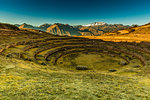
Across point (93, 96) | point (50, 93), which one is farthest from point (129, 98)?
point (50, 93)

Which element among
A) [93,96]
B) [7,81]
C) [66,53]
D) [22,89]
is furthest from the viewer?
[66,53]

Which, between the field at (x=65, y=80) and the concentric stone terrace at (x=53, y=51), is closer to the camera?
the field at (x=65, y=80)

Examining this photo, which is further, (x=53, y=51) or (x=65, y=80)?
(x=53, y=51)

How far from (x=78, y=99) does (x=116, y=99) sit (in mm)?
3354

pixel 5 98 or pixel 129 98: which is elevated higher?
pixel 5 98

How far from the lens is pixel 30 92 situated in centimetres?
777

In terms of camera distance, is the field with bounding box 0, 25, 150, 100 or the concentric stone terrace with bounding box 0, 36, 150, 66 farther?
the concentric stone terrace with bounding box 0, 36, 150, 66

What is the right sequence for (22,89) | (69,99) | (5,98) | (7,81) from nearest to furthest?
(5,98) < (69,99) < (22,89) < (7,81)

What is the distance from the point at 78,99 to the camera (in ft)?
23.2

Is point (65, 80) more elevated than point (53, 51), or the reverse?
point (65, 80)

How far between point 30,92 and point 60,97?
2.86 m

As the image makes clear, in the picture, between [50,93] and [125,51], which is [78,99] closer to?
[50,93]

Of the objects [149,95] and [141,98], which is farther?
[149,95]

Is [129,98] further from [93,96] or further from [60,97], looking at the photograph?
[60,97]
